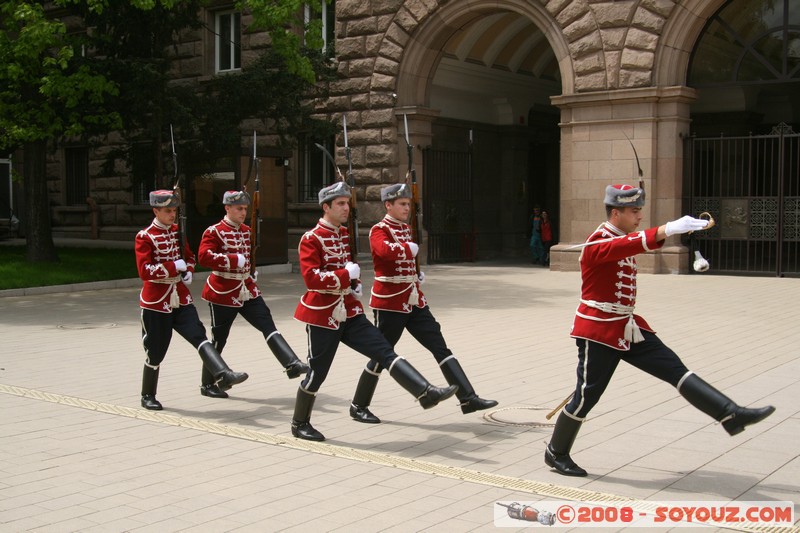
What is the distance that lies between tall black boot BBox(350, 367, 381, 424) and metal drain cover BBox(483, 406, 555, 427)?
35.1 inches

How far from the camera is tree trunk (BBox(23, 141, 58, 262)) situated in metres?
19.6

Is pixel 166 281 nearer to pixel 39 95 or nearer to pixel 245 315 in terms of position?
pixel 245 315

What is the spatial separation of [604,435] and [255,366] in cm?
432

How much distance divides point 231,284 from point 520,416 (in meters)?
2.83

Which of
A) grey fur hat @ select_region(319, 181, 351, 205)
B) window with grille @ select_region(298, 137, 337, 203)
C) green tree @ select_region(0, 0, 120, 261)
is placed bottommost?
grey fur hat @ select_region(319, 181, 351, 205)

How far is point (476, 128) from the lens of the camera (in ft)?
87.7

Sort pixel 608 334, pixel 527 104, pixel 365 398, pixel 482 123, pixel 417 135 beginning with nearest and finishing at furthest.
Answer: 1. pixel 608 334
2. pixel 365 398
3. pixel 417 135
4. pixel 482 123
5. pixel 527 104

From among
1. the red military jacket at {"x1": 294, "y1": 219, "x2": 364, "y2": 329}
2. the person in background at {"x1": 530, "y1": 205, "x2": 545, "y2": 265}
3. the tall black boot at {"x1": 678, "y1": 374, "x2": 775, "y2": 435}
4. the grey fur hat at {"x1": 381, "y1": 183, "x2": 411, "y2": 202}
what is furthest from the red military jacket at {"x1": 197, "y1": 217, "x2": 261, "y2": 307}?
the person in background at {"x1": 530, "y1": 205, "x2": 545, "y2": 265}

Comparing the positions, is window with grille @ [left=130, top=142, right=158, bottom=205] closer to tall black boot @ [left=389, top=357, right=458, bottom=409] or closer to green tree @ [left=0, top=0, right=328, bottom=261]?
green tree @ [left=0, top=0, right=328, bottom=261]

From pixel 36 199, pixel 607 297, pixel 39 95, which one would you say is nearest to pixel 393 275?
pixel 607 297

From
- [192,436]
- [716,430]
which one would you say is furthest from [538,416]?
[192,436]

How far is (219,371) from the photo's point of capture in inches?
314

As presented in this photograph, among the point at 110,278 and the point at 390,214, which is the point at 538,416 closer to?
the point at 390,214

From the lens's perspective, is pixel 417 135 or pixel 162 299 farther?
pixel 417 135
